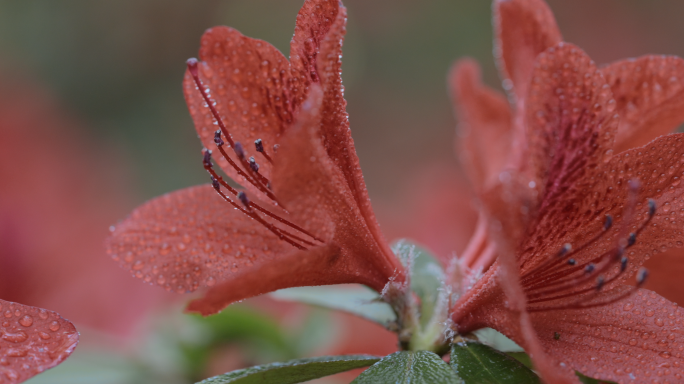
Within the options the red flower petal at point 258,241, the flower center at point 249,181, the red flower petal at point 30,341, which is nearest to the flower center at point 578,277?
the red flower petal at point 258,241

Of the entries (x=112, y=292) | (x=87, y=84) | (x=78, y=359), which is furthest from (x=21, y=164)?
(x=87, y=84)

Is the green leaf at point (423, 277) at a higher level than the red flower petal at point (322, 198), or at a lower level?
higher

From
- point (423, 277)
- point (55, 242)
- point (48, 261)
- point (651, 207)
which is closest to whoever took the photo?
point (651, 207)

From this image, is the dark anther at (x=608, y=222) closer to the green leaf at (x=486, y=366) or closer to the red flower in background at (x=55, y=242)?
the green leaf at (x=486, y=366)

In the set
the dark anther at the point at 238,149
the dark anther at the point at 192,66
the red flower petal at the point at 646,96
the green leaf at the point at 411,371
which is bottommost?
the green leaf at the point at 411,371

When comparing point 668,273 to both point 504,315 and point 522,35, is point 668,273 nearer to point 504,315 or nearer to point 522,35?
point 504,315

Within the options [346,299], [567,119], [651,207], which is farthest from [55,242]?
[651,207]

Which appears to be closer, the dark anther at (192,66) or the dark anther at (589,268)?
the dark anther at (589,268)
